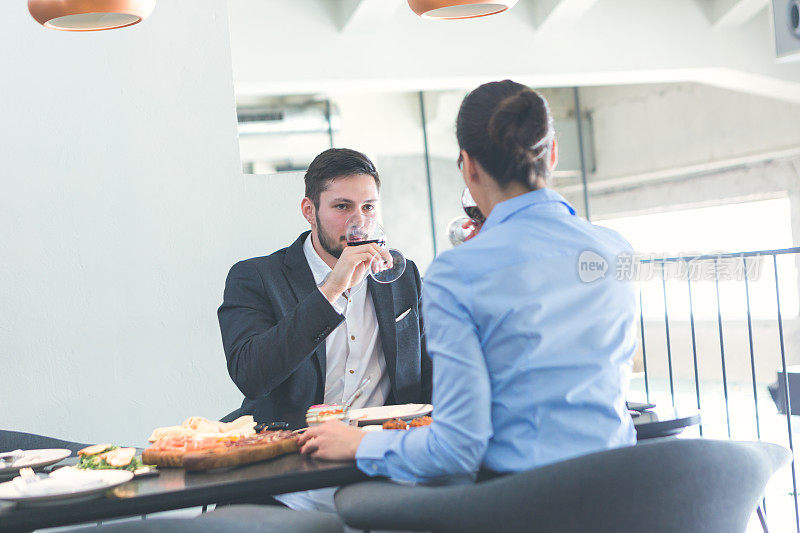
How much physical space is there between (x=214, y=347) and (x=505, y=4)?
5.51ft

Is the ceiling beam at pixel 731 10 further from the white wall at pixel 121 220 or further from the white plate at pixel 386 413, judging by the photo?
the white plate at pixel 386 413

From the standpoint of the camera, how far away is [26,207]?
120 inches

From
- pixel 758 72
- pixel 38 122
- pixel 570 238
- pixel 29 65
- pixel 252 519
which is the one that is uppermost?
pixel 758 72

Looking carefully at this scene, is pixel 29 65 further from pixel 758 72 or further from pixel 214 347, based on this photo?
pixel 758 72

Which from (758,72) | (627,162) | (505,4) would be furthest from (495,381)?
(627,162)

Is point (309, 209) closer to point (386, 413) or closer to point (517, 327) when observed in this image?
point (386, 413)

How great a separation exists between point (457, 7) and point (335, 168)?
0.57m

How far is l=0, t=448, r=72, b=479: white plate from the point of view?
5.31ft

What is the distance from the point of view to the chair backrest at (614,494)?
1.11 metres

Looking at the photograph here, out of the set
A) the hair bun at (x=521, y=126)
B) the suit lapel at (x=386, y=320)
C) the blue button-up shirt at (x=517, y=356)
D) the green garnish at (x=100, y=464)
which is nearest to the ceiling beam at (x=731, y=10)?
the suit lapel at (x=386, y=320)

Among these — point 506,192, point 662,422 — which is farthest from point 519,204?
point 662,422

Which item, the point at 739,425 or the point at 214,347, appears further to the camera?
the point at 739,425

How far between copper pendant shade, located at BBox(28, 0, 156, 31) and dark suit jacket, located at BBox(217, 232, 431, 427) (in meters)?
0.72

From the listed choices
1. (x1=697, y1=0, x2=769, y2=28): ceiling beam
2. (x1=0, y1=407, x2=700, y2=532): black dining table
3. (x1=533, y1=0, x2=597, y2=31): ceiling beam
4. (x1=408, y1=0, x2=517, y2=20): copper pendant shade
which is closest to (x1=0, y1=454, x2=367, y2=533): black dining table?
(x1=0, y1=407, x2=700, y2=532): black dining table
